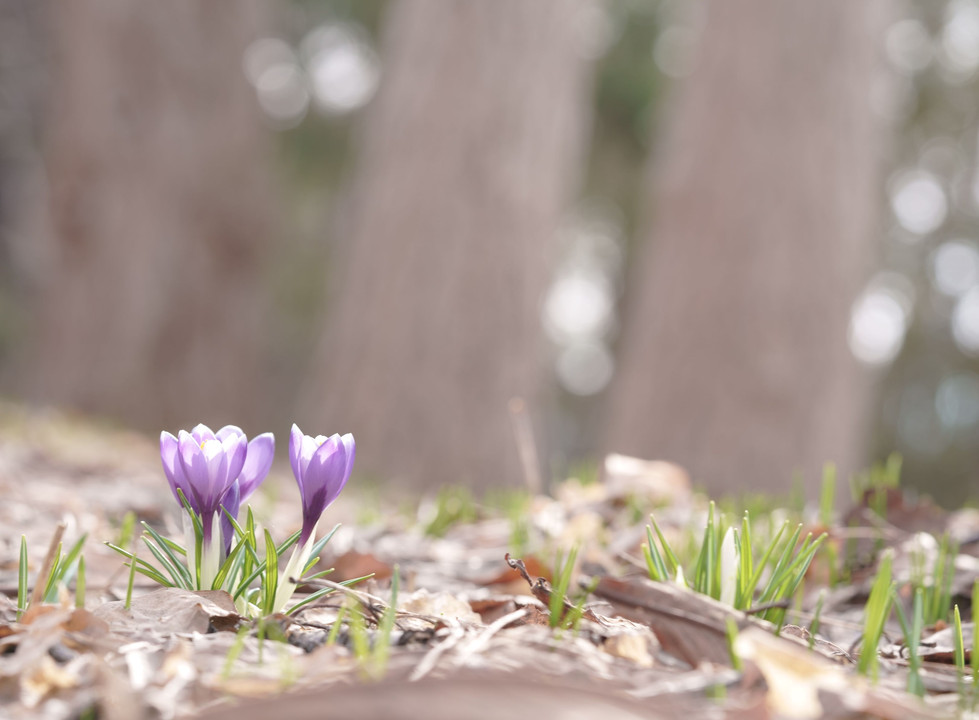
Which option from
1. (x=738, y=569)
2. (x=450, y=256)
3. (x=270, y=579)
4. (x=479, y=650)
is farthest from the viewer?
(x=450, y=256)

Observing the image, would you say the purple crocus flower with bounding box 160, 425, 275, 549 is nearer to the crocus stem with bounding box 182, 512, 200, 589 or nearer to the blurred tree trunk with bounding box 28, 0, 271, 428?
the crocus stem with bounding box 182, 512, 200, 589

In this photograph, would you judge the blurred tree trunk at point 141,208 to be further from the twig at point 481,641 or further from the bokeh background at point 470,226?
the twig at point 481,641

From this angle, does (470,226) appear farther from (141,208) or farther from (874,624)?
(874,624)

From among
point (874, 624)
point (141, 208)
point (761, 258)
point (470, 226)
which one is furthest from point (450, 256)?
point (874, 624)

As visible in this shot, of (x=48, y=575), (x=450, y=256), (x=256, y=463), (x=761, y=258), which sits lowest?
(x=48, y=575)

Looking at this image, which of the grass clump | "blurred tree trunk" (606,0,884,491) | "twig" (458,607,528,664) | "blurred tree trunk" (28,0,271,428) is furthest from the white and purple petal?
"blurred tree trunk" (28,0,271,428)

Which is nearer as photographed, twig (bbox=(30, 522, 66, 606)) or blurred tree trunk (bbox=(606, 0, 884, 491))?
twig (bbox=(30, 522, 66, 606))

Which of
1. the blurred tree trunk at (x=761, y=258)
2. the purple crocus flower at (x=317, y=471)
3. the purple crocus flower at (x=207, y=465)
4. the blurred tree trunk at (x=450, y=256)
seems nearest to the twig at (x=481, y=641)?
the purple crocus flower at (x=317, y=471)
